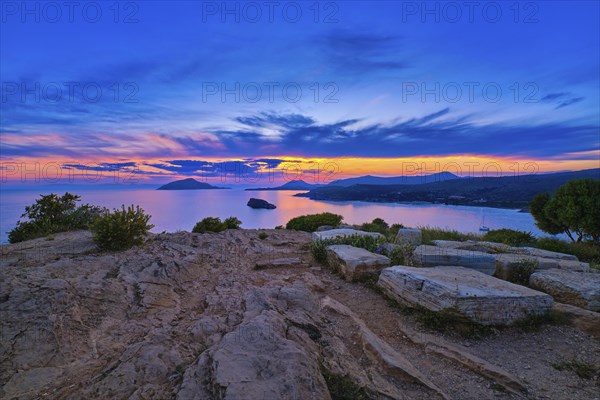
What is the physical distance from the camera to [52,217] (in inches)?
500

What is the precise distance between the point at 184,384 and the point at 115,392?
2.47 ft

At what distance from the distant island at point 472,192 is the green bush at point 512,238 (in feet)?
42.8

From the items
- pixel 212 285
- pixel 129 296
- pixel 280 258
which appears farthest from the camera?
pixel 280 258

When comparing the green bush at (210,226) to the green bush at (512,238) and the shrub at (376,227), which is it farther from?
the green bush at (512,238)

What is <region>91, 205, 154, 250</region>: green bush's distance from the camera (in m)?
8.74

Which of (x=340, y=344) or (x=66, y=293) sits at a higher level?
(x=66, y=293)

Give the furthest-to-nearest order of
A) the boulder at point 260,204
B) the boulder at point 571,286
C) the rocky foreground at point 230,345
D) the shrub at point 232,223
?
the boulder at point 260,204
the shrub at point 232,223
the boulder at point 571,286
the rocky foreground at point 230,345

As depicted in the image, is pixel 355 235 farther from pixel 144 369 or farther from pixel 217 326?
pixel 144 369

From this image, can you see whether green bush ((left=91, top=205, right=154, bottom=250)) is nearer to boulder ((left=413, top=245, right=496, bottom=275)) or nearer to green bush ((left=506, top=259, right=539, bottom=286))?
boulder ((left=413, top=245, right=496, bottom=275))

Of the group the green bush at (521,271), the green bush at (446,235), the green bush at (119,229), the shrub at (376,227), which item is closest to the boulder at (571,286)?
the green bush at (521,271)

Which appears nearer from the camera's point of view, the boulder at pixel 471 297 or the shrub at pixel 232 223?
the boulder at pixel 471 297

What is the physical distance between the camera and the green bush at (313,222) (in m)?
17.0

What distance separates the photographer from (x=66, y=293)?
16.6 feet

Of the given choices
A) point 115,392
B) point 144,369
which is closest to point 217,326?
point 144,369
